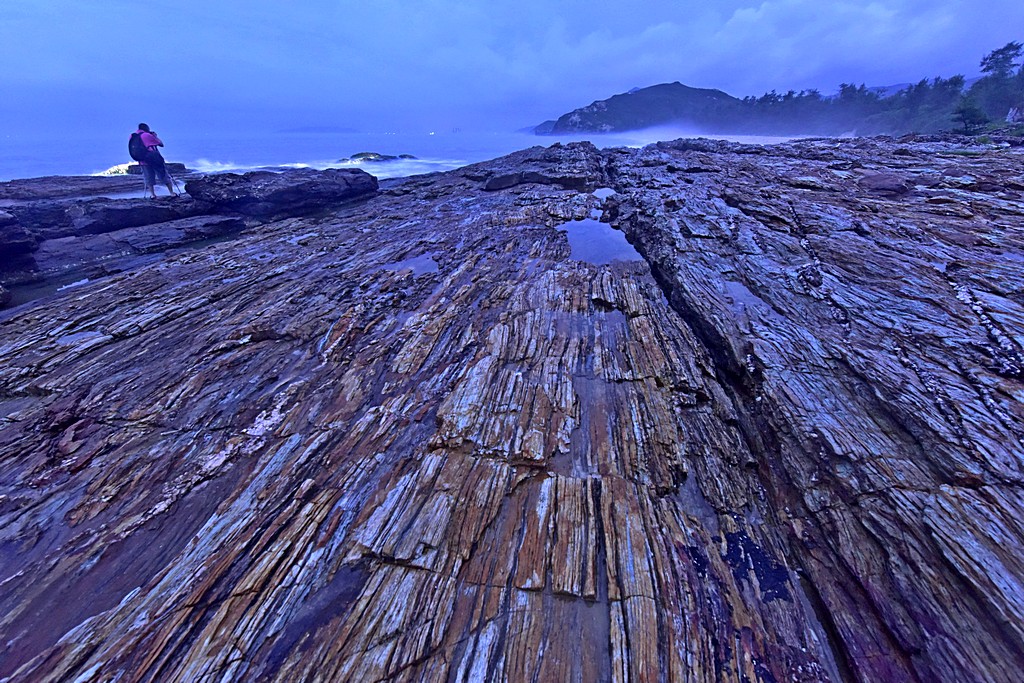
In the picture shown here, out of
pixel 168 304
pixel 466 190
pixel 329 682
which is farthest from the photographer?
pixel 466 190

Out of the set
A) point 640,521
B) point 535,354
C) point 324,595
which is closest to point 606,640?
point 640,521

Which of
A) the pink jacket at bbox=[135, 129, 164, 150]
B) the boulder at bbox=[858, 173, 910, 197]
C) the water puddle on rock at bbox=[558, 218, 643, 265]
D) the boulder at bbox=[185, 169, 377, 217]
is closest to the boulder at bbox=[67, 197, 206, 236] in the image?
the boulder at bbox=[185, 169, 377, 217]

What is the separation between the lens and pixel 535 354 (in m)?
11.0

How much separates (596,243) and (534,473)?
1635cm

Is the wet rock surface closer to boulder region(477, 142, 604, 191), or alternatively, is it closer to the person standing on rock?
the person standing on rock

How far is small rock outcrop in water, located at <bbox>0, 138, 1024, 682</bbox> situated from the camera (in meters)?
5.10

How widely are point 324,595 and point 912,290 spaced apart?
16102 mm

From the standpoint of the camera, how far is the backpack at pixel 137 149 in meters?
23.0

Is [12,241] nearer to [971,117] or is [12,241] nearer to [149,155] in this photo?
[149,155]

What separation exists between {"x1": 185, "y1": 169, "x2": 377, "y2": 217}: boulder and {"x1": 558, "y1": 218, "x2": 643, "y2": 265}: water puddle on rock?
20.1 m

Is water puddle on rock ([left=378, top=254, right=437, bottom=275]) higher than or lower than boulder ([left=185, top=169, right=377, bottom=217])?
lower

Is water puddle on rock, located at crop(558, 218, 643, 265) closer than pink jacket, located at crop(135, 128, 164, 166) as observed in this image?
Yes

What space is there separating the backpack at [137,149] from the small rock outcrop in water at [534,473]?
585 inches

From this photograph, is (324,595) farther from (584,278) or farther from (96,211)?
(96,211)
